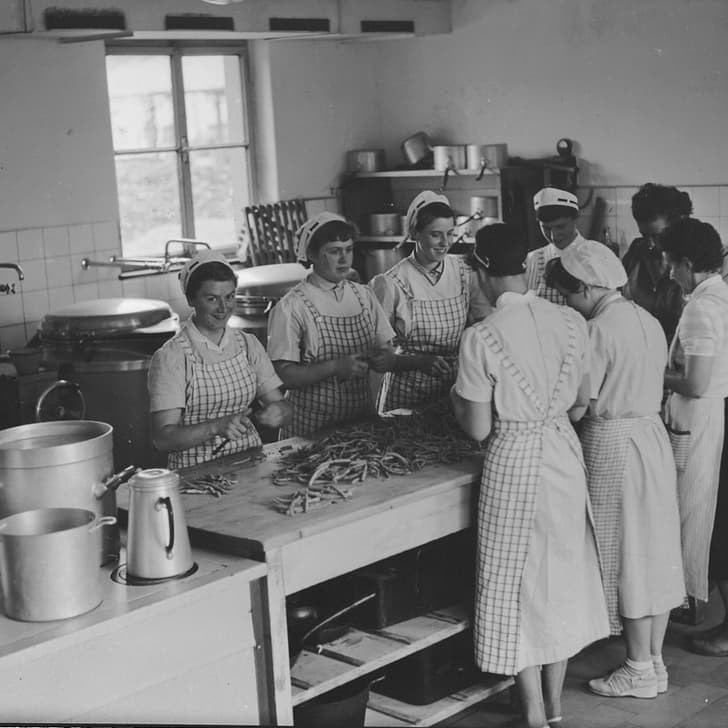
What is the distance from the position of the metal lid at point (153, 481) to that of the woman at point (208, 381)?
36.1 inches

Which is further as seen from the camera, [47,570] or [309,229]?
[309,229]

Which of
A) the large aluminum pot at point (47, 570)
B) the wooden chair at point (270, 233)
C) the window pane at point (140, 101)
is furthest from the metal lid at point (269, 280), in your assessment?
the large aluminum pot at point (47, 570)

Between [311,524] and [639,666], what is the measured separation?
5.58 feet

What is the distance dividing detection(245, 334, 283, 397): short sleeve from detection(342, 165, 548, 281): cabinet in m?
3.79

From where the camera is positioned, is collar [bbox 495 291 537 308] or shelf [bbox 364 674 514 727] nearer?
collar [bbox 495 291 537 308]

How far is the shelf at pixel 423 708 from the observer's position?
3.90m

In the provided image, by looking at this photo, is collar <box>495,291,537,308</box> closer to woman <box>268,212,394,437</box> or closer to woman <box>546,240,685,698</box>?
woman <box>546,240,685,698</box>

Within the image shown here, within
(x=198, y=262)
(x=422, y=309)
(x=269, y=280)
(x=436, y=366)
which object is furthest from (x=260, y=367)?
(x=269, y=280)

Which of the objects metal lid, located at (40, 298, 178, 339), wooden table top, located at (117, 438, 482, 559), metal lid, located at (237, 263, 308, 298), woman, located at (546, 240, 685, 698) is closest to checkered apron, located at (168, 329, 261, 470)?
wooden table top, located at (117, 438, 482, 559)

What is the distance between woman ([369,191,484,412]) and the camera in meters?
4.99

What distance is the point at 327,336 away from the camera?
4777 millimetres

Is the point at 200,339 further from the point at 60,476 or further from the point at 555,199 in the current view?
the point at 555,199

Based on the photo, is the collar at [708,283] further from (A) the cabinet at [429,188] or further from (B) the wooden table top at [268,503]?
(A) the cabinet at [429,188]

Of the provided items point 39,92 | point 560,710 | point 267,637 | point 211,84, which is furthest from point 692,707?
point 211,84
